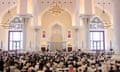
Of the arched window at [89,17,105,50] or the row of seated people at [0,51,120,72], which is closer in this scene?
the row of seated people at [0,51,120,72]

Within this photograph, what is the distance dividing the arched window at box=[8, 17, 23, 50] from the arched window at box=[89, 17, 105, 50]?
11573mm

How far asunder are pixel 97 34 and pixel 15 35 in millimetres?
13247

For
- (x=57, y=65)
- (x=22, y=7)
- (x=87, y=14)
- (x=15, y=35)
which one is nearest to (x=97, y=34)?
(x=15, y=35)

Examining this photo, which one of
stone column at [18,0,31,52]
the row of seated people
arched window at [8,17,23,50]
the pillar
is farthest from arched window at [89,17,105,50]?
the row of seated people

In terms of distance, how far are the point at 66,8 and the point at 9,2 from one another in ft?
28.7

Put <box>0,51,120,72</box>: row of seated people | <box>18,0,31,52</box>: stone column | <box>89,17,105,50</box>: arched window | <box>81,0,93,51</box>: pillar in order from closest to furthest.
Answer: <box>0,51,120,72</box>: row of seated people
<box>81,0,93,51</box>: pillar
<box>18,0,31,52</box>: stone column
<box>89,17,105,50</box>: arched window

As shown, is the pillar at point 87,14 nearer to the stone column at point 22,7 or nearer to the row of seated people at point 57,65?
the stone column at point 22,7

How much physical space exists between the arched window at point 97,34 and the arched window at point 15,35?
11.6 metres

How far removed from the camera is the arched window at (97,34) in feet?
123

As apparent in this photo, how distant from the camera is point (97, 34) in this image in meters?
37.9

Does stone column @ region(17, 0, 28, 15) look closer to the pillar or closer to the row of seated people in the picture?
the pillar

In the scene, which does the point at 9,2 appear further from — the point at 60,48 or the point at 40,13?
the point at 60,48

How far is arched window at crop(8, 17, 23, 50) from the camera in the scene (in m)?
37.1

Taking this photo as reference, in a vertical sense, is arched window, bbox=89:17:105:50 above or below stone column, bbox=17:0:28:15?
below
